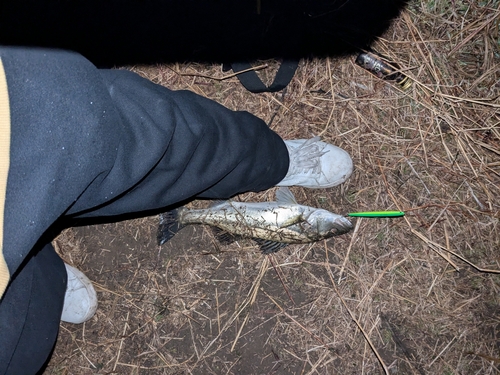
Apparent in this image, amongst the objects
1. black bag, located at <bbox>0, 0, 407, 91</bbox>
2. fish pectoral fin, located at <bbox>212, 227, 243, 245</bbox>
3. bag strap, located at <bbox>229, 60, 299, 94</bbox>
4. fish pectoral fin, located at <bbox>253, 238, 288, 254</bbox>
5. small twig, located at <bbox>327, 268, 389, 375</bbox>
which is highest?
black bag, located at <bbox>0, 0, 407, 91</bbox>

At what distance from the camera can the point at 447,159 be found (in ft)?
9.46

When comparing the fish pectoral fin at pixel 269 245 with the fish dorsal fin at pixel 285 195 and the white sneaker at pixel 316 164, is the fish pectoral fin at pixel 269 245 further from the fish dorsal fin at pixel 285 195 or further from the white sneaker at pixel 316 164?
the white sneaker at pixel 316 164

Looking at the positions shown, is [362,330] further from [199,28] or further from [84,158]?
[199,28]

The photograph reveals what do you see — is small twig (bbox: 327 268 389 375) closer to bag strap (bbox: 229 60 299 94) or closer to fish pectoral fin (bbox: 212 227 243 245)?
fish pectoral fin (bbox: 212 227 243 245)

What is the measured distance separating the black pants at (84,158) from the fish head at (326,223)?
485 millimetres

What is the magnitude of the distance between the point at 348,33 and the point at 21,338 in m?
2.86

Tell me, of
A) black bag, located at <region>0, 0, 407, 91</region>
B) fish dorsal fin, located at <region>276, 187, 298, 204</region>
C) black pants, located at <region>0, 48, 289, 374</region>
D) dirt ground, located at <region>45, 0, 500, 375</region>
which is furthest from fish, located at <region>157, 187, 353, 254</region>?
black bag, located at <region>0, 0, 407, 91</region>

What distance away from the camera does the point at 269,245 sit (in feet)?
9.63

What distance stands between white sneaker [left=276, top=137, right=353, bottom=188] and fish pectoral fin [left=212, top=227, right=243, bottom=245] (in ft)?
1.74

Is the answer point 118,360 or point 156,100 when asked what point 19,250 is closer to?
point 156,100

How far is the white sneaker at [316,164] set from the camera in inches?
111

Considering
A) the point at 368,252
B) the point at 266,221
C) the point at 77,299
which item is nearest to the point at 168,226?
the point at 266,221

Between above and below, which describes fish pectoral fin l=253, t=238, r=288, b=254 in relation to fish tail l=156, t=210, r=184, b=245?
below

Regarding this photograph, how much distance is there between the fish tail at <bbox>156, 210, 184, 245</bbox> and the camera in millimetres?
2967
